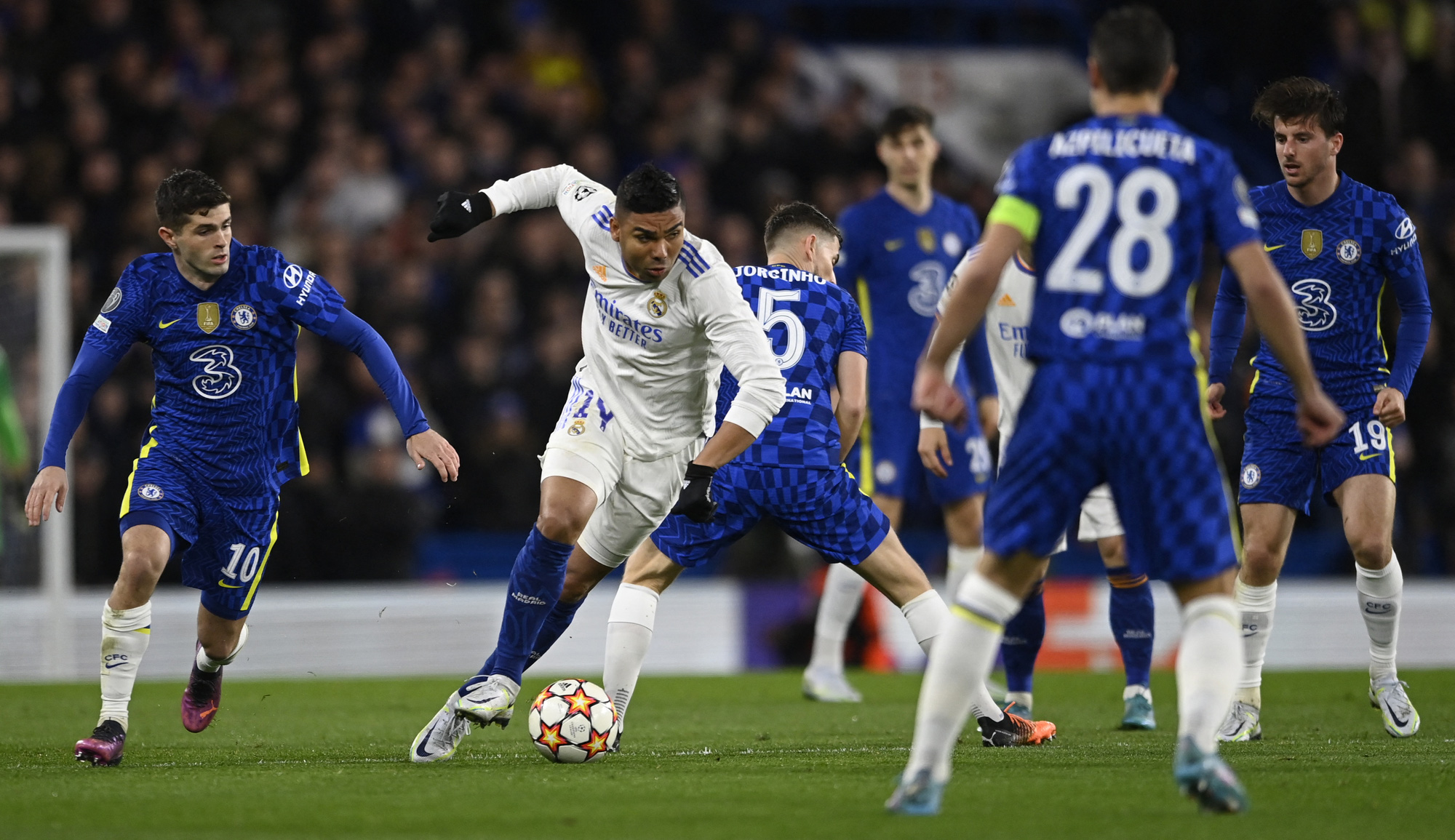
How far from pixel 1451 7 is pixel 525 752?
14.2 metres

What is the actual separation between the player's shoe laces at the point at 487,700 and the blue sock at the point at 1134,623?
312 cm

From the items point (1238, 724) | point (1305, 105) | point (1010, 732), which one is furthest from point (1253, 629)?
point (1305, 105)

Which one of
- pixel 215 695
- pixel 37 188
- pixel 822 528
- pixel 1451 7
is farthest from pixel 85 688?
pixel 1451 7

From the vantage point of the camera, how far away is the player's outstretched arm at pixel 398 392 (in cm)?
645

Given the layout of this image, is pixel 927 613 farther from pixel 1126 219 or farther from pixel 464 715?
pixel 1126 219

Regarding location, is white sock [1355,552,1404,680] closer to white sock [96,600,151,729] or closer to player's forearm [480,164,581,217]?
player's forearm [480,164,581,217]

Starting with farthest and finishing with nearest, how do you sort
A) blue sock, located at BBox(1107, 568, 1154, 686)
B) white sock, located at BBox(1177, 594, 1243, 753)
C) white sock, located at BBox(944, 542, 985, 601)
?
white sock, located at BBox(944, 542, 985, 601) < blue sock, located at BBox(1107, 568, 1154, 686) < white sock, located at BBox(1177, 594, 1243, 753)

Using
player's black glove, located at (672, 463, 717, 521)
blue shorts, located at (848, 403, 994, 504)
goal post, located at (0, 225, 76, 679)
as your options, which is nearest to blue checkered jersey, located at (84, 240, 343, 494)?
player's black glove, located at (672, 463, 717, 521)

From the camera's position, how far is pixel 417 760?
6.30 meters

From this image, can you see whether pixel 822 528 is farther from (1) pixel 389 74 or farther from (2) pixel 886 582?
(1) pixel 389 74

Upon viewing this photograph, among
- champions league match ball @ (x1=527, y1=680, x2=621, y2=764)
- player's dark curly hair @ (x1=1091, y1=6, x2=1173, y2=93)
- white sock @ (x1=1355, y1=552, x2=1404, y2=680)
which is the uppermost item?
player's dark curly hair @ (x1=1091, y1=6, x2=1173, y2=93)

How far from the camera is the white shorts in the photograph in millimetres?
6328

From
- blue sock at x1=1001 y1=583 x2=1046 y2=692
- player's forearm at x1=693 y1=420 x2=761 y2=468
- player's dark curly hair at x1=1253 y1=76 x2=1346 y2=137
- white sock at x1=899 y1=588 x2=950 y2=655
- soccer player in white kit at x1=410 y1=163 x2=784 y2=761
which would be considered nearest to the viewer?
player's forearm at x1=693 y1=420 x2=761 y2=468

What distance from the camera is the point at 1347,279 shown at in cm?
695
